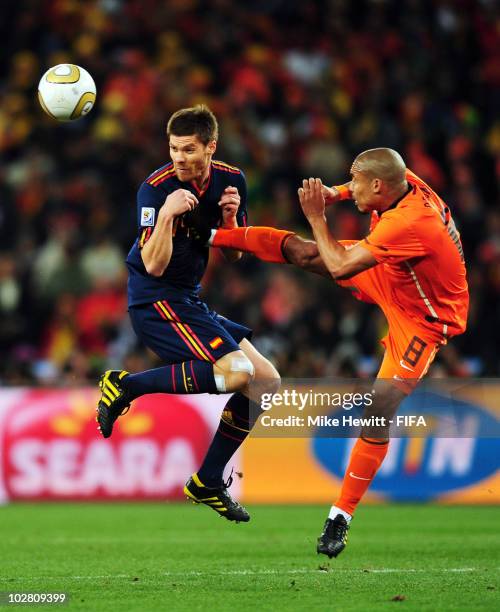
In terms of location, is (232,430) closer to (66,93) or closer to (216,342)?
(216,342)

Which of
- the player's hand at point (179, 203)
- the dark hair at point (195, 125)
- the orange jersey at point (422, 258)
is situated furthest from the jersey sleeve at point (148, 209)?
the orange jersey at point (422, 258)

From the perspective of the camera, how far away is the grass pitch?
6809 millimetres

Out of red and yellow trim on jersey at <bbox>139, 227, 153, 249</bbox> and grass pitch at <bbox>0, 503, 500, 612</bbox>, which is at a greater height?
red and yellow trim on jersey at <bbox>139, 227, 153, 249</bbox>

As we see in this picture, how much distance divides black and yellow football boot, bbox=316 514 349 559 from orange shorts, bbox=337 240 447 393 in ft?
2.93

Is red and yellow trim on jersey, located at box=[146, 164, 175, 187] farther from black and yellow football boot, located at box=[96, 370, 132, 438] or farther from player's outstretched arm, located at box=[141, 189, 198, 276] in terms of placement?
black and yellow football boot, located at box=[96, 370, 132, 438]

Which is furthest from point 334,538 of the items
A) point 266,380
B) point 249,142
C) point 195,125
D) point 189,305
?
Answer: point 249,142

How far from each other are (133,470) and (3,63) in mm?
6488

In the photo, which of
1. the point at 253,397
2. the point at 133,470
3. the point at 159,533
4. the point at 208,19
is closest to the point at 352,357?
the point at 133,470

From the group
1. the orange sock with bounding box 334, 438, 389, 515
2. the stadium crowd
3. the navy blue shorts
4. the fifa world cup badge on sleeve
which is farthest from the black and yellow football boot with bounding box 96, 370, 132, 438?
the stadium crowd

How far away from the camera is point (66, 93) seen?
7566 mm

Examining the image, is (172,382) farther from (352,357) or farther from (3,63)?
(3,63)

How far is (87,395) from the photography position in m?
12.4

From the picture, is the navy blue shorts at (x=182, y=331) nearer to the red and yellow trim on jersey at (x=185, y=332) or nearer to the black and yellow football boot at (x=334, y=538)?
the red and yellow trim on jersey at (x=185, y=332)

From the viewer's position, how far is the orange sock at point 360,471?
7672 millimetres
